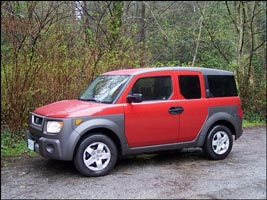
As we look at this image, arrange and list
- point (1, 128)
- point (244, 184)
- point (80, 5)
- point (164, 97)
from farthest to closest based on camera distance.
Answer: point (80, 5), point (1, 128), point (164, 97), point (244, 184)

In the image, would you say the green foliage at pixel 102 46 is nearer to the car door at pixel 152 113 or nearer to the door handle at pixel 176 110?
the car door at pixel 152 113

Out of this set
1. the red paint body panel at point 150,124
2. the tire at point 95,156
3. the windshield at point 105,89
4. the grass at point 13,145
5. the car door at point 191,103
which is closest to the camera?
the tire at point 95,156

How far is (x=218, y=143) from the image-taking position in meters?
7.38

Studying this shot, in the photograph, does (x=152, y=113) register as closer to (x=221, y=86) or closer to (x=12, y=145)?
(x=221, y=86)

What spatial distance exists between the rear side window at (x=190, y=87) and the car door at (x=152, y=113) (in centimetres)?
24

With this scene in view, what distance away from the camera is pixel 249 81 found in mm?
13531

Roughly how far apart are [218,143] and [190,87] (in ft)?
4.19

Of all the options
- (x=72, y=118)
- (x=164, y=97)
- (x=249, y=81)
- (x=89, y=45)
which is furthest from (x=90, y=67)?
(x=249, y=81)

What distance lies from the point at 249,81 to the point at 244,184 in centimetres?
840

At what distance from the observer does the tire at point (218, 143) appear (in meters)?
7.25

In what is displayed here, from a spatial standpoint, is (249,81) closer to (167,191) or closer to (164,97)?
(164,97)

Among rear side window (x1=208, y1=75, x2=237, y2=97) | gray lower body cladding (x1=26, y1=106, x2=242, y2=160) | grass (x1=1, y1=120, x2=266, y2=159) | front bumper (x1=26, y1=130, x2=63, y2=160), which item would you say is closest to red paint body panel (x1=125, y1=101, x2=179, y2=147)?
gray lower body cladding (x1=26, y1=106, x2=242, y2=160)

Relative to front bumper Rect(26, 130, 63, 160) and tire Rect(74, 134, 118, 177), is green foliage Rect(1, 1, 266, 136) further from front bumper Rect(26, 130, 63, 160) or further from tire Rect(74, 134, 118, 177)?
tire Rect(74, 134, 118, 177)

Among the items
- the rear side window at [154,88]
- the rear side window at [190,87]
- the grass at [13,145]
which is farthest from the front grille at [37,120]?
the rear side window at [190,87]
